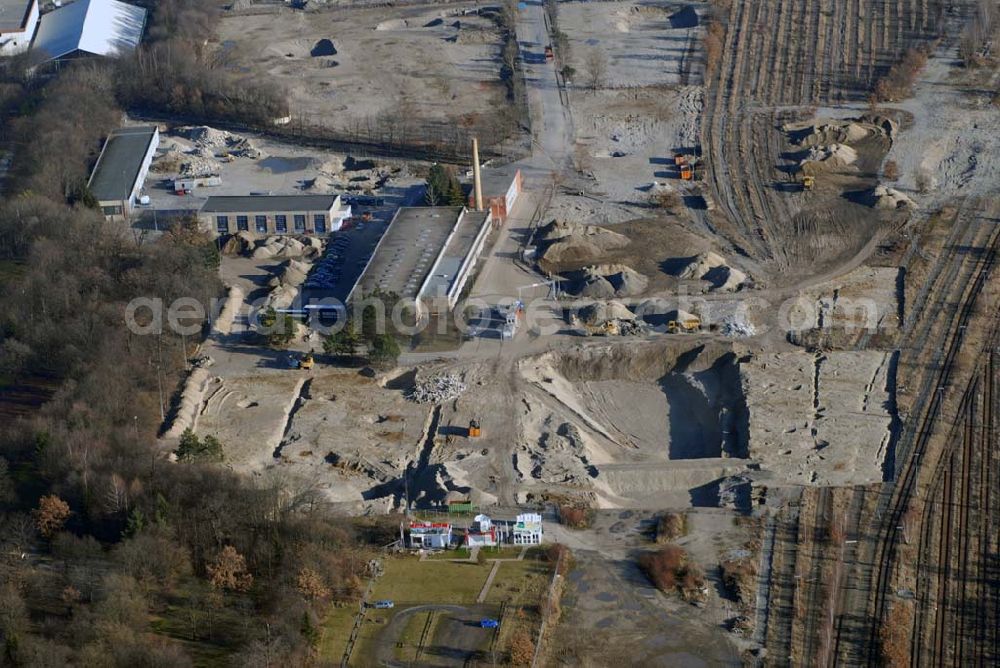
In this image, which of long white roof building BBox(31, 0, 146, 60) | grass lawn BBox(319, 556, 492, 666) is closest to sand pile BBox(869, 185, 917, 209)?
grass lawn BBox(319, 556, 492, 666)

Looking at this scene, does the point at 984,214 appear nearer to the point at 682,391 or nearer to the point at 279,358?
the point at 682,391

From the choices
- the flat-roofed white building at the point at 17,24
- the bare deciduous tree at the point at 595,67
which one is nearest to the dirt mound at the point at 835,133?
the bare deciduous tree at the point at 595,67

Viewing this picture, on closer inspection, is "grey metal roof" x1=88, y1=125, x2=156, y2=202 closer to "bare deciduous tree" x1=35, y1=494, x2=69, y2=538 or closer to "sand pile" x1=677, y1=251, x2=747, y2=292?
"sand pile" x1=677, y1=251, x2=747, y2=292

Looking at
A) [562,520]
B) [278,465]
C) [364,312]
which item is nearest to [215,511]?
[278,465]

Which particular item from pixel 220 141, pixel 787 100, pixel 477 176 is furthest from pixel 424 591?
pixel 787 100

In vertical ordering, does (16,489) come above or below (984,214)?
below
